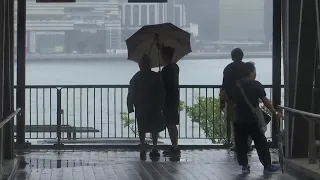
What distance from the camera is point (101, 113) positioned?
1336cm

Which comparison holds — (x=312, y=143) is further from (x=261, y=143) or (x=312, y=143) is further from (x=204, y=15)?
(x=204, y=15)

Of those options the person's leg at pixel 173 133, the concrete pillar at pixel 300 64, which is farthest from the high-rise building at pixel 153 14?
the concrete pillar at pixel 300 64

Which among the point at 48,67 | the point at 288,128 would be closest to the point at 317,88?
the point at 288,128

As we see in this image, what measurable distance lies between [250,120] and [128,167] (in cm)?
203

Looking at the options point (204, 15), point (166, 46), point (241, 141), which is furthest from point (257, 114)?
point (204, 15)

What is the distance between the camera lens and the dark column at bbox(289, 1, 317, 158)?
9.73 m

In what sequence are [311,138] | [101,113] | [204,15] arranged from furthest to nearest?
[204,15], [101,113], [311,138]

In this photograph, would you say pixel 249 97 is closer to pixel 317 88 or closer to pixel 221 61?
pixel 317 88

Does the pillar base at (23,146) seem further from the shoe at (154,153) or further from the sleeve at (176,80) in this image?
the sleeve at (176,80)

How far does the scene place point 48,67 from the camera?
16766 mm

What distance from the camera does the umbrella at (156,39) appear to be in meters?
11.8

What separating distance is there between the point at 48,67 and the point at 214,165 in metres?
7.54

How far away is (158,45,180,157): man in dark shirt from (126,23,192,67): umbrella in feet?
2.46

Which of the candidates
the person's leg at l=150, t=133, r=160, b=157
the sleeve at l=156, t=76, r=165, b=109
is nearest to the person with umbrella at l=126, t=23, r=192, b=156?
the sleeve at l=156, t=76, r=165, b=109
